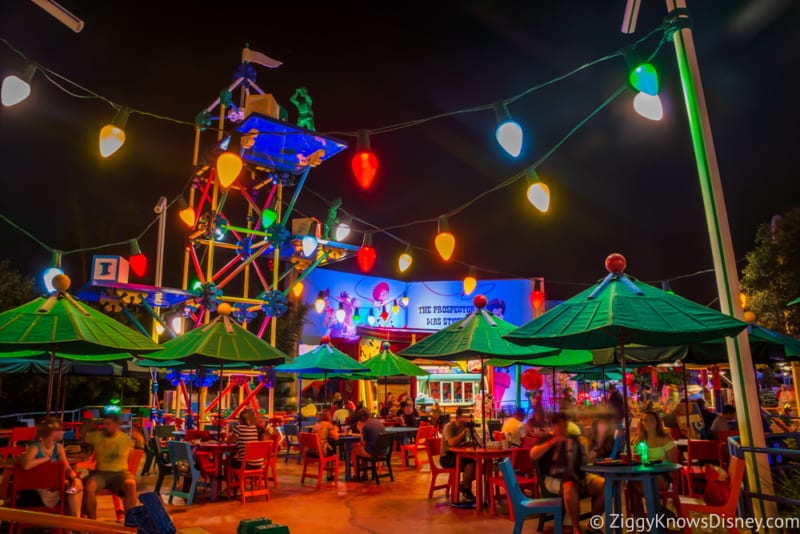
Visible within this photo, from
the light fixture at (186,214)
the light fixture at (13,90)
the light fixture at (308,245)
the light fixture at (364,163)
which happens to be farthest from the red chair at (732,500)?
the light fixture at (186,214)

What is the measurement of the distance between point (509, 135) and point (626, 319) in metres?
2.95

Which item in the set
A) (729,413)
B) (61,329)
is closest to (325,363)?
(61,329)

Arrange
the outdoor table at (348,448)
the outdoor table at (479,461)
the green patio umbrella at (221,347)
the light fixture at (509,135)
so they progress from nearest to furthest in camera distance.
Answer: the light fixture at (509,135) → the outdoor table at (479,461) → the green patio umbrella at (221,347) → the outdoor table at (348,448)

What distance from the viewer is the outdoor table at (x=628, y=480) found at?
5332 millimetres

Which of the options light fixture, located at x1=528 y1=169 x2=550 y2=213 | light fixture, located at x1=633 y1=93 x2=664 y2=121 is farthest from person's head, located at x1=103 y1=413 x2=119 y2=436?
light fixture, located at x1=633 y1=93 x2=664 y2=121

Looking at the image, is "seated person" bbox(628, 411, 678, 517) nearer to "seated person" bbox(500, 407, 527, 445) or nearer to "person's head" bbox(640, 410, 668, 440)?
"person's head" bbox(640, 410, 668, 440)

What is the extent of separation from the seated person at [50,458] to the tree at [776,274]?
2066cm

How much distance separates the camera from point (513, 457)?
863 cm

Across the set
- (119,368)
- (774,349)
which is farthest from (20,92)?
(119,368)

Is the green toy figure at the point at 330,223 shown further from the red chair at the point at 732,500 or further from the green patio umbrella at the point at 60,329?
the red chair at the point at 732,500

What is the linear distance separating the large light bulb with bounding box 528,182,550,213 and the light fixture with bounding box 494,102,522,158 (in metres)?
0.90

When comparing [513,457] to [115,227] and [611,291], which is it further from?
[115,227]

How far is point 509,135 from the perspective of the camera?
7.37 m

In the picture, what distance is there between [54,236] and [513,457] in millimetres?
24640
